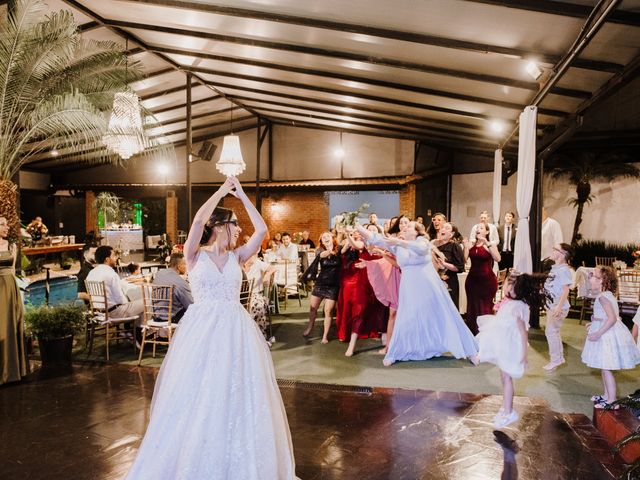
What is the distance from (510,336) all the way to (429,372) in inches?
62.3

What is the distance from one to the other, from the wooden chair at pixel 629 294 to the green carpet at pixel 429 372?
0.89m

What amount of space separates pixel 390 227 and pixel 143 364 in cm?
355

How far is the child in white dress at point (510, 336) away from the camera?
356 cm

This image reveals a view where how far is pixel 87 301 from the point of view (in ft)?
20.4

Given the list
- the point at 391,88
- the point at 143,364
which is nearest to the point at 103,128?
the point at 143,364

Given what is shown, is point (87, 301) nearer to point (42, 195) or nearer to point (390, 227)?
point (390, 227)

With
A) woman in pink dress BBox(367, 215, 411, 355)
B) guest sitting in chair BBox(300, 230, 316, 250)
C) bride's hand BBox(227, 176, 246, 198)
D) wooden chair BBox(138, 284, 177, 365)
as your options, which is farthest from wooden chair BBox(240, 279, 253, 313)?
guest sitting in chair BBox(300, 230, 316, 250)

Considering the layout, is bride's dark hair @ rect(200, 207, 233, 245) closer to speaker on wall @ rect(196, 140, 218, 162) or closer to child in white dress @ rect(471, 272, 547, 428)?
child in white dress @ rect(471, 272, 547, 428)

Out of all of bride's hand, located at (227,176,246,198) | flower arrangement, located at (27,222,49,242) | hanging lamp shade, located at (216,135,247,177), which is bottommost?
flower arrangement, located at (27,222,49,242)

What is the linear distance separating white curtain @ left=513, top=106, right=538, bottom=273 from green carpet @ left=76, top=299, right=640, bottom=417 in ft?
3.93

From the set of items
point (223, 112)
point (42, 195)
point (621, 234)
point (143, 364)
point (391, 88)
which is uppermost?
point (223, 112)

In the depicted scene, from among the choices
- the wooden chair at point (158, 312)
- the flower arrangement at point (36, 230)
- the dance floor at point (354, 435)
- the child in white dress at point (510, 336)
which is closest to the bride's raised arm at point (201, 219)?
the dance floor at point (354, 435)

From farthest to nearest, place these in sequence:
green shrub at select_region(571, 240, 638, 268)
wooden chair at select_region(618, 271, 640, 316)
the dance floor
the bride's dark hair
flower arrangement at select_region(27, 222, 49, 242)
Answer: flower arrangement at select_region(27, 222, 49, 242), green shrub at select_region(571, 240, 638, 268), wooden chair at select_region(618, 271, 640, 316), the dance floor, the bride's dark hair

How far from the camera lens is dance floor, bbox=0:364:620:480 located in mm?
2980
